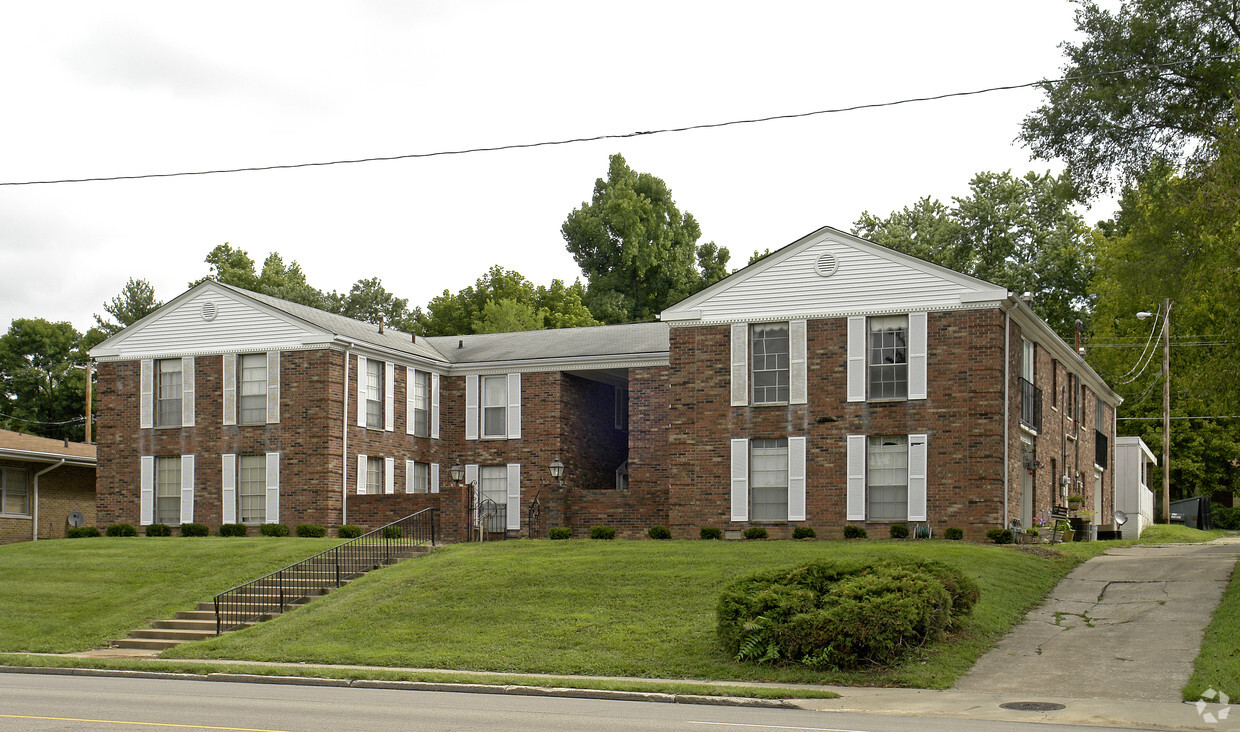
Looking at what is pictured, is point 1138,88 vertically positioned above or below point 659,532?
above

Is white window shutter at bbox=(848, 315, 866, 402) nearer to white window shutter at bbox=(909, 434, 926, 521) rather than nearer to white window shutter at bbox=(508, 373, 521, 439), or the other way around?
white window shutter at bbox=(909, 434, 926, 521)

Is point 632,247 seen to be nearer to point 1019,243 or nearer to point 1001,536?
point 1019,243

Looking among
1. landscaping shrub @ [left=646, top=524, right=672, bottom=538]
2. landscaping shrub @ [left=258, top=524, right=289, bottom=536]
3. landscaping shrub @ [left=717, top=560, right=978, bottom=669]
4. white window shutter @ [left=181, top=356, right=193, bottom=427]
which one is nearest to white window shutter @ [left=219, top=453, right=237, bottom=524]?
white window shutter @ [left=181, top=356, right=193, bottom=427]

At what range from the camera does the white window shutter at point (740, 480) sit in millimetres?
29844

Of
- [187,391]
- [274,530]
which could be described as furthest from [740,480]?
[187,391]

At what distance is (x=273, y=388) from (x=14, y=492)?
1016 centimetres

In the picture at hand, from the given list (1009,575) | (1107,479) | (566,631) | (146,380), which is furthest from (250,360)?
(1107,479)

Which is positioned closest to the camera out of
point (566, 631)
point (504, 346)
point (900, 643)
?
point (900, 643)

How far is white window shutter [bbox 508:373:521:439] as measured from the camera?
121 feet

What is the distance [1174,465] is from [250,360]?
1625 inches

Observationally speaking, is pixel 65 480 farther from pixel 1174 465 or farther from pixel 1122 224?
pixel 1174 465

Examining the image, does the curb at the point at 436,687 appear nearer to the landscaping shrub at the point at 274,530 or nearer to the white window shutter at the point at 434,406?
the landscaping shrub at the point at 274,530

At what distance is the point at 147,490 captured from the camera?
35062 millimetres

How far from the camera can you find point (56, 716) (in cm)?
1332
